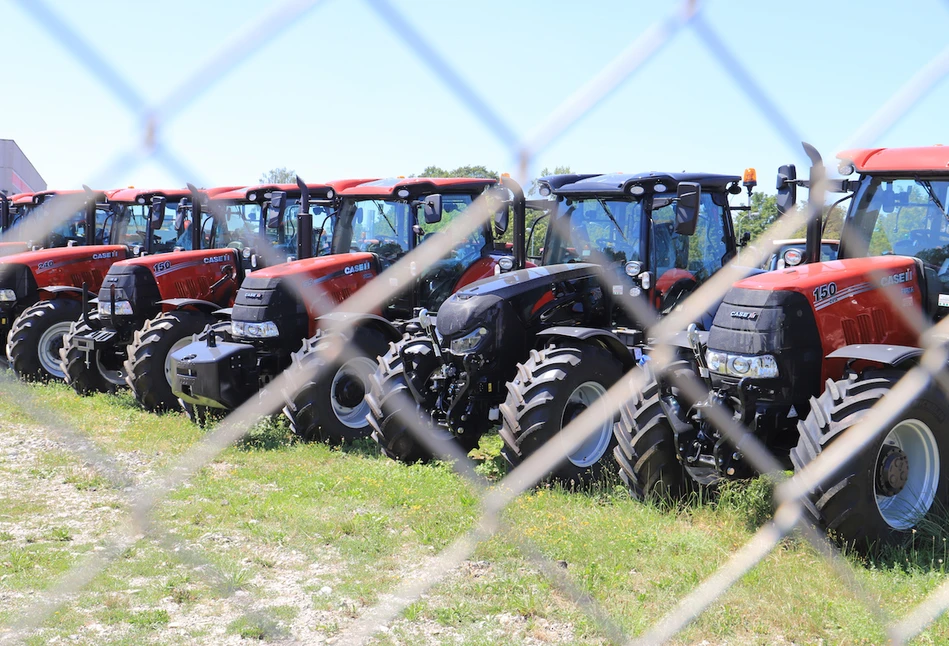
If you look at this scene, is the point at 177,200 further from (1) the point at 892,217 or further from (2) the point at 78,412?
(1) the point at 892,217

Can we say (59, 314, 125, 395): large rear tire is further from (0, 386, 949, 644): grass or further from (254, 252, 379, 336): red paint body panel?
(0, 386, 949, 644): grass

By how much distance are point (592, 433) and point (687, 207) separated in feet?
5.32

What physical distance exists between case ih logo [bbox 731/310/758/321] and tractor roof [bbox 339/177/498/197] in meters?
3.88

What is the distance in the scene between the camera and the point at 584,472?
6062 mm

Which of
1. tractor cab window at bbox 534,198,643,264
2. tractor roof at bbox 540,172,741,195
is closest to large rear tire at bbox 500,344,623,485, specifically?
tractor cab window at bbox 534,198,643,264

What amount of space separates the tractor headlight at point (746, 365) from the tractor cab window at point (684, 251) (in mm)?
2167

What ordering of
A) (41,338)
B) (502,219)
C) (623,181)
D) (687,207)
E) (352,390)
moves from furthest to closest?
(41,338), (352,390), (623,181), (502,219), (687,207)

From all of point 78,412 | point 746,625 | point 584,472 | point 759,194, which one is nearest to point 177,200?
point 78,412

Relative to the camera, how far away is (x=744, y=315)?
476cm

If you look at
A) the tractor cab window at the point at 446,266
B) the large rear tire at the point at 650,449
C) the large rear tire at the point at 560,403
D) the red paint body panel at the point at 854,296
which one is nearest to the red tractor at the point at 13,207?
the tractor cab window at the point at 446,266

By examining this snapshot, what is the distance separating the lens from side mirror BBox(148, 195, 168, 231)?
10.7 m

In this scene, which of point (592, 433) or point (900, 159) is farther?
point (592, 433)

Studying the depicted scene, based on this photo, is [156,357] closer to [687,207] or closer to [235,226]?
[235,226]

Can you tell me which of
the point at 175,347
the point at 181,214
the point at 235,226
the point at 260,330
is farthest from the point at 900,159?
the point at 181,214
